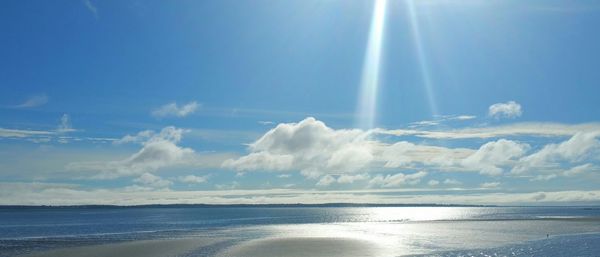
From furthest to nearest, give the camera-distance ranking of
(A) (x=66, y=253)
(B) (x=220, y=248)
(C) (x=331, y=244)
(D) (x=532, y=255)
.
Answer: (C) (x=331, y=244) → (B) (x=220, y=248) → (A) (x=66, y=253) → (D) (x=532, y=255)

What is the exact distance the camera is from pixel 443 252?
4478 centimetres

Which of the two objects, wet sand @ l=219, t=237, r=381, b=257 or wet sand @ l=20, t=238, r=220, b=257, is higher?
wet sand @ l=20, t=238, r=220, b=257

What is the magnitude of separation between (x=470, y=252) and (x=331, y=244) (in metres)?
13.4

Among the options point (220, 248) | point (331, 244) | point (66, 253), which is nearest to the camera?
point (66, 253)

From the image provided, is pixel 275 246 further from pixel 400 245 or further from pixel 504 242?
pixel 504 242

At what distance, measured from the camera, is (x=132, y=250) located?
48.4m

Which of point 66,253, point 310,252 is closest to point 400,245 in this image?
point 310,252

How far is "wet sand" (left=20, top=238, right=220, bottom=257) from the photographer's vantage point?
45.2 metres

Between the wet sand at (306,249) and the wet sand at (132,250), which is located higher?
the wet sand at (132,250)

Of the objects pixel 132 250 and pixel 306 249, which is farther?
pixel 132 250

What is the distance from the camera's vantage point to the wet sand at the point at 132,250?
148 ft

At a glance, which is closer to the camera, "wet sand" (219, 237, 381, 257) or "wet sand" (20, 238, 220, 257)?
"wet sand" (219, 237, 381, 257)

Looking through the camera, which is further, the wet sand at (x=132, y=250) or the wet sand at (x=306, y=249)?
the wet sand at (x=132, y=250)

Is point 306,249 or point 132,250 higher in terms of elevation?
point 132,250
